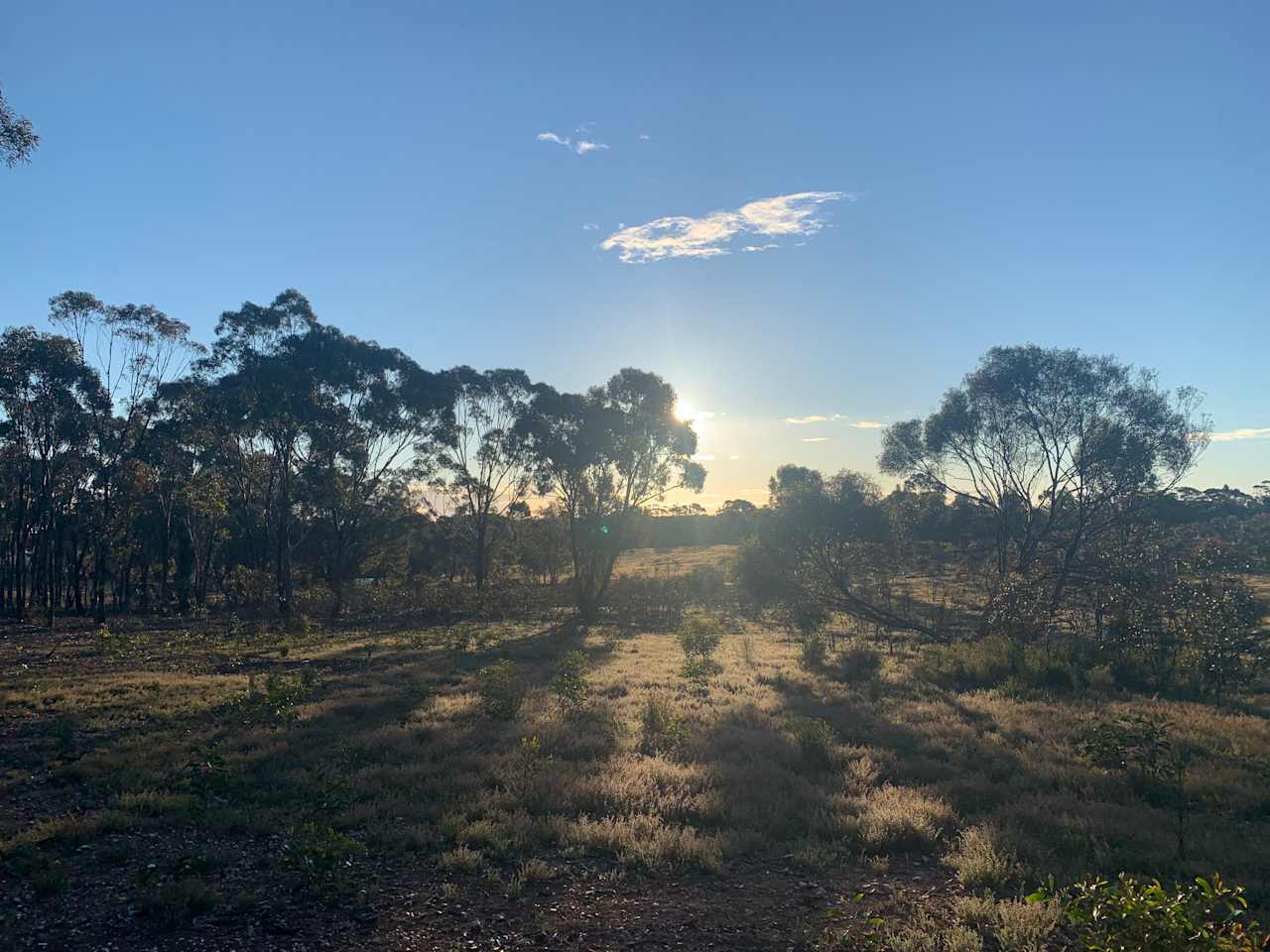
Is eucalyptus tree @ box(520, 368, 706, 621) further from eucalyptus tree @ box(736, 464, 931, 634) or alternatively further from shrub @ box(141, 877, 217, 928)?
shrub @ box(141, 877, 217, 928)

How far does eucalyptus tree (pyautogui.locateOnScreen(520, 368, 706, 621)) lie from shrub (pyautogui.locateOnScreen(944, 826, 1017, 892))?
2824 cm

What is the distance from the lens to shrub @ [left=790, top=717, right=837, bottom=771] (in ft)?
35.2

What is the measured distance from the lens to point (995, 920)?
5.80 m

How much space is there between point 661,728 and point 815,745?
3104 millimetres

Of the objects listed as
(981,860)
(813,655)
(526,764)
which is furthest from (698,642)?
(981,860)

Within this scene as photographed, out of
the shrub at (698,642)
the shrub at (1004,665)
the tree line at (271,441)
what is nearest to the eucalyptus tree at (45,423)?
the tree line at (271,441)

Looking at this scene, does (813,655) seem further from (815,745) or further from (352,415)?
(352,415)

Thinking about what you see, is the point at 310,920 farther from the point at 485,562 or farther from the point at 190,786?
the point at 485,562

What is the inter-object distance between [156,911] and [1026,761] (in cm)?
1105

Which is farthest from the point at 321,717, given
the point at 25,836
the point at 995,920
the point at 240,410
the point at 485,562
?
the point at 485,562

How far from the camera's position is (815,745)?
35.7 ft

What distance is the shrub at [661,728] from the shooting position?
37.9 ft

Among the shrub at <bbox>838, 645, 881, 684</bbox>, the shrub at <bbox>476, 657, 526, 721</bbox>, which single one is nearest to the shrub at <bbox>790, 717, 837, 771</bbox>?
the shrub at <bbox>476, 657, 526, 721</bbox>

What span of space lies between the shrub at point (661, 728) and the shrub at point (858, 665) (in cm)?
663
